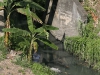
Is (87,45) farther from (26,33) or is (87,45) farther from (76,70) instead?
(26,33)

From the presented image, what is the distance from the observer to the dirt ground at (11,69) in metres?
13.2

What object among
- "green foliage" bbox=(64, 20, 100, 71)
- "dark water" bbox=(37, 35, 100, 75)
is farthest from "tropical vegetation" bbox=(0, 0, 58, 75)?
"green foliage" bbox=(64, 20, 100, 71)

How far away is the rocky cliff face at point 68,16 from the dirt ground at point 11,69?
6.97m

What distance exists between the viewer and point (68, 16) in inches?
784

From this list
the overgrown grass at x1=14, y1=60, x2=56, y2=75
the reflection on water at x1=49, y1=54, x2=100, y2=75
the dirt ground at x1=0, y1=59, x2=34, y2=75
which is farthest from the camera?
the reflection on water at x1=49, y1=54, x2=100, y2=75

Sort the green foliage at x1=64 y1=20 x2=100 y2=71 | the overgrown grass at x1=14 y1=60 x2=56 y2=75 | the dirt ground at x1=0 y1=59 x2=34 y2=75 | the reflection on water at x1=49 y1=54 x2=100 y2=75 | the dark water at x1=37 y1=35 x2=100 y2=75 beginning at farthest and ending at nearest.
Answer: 1. the green foliage at x1=64 y1=20 x2=100 y2=71
2. the dark water at x1=37 y1=35 x2=100 y2=75
3. the reflection on water at x1=49 y1=54 x2=100 y2=75
4. the overgrown grass at x1=14 y1=60 x2=56 y2=75
5. the dirt ground at x1=0 y1=59 x2=34 y2=75

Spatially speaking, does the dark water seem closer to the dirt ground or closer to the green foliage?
the green foliage

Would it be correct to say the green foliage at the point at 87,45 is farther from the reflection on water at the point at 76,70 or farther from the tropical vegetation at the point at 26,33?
the tropical vegetation at the point at 26,33

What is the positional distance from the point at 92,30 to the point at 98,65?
3423 millimetres

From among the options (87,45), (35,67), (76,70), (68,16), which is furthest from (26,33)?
(68,16)

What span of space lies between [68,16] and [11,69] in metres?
7.97

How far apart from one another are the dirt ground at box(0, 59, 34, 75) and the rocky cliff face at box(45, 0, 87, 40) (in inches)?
274

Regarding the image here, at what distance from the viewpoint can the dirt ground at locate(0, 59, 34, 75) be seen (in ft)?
43.3

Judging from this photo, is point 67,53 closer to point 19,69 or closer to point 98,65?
point 98,65
